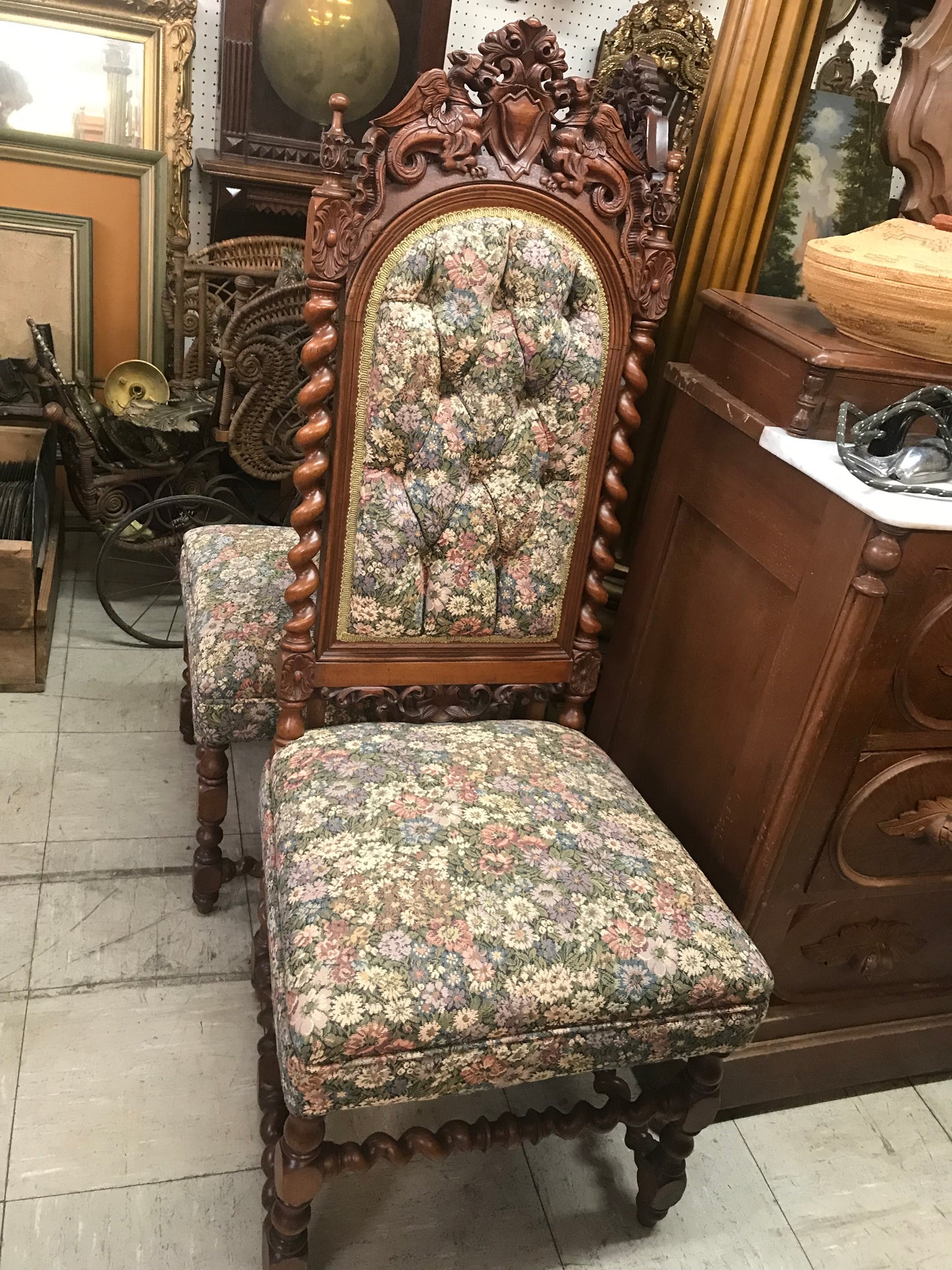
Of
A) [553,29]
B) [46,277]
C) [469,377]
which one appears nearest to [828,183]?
[469,377]

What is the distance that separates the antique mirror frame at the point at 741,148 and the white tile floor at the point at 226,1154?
51.7 inches

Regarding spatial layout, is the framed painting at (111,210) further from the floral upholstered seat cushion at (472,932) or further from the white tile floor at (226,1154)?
the floral upholstered seat cushion at (472,932)

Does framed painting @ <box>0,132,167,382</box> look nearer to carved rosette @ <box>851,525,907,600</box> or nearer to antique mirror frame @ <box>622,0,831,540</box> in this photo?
antique mirror frame @ <box>622,0,831,540</box>

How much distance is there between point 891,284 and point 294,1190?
4.31 ft

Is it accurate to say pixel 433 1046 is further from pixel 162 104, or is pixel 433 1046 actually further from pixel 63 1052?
pixel 162 104

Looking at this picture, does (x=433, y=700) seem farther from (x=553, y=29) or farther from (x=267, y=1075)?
(x=553, y=29)

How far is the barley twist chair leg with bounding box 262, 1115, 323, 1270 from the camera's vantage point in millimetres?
1167

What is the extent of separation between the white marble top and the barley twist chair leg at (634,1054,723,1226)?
73 centimetres

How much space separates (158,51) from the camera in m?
2.90

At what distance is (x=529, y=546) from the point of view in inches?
58.6

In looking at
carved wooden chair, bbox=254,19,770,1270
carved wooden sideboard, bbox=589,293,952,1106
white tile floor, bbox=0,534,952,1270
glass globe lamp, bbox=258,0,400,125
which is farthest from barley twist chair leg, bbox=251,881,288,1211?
glass globe lamp, bbox=258,0,400,125

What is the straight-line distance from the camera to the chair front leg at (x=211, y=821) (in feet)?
5.93

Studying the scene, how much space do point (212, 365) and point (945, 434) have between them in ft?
7.96

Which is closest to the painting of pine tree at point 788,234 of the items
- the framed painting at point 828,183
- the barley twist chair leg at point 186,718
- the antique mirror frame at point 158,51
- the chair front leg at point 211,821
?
the framed painting at point 828,183
